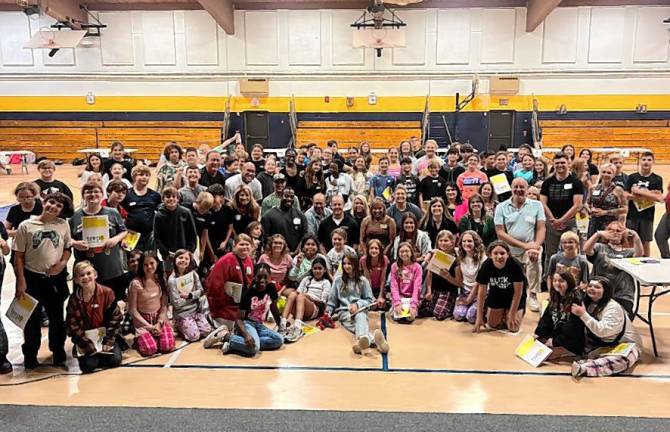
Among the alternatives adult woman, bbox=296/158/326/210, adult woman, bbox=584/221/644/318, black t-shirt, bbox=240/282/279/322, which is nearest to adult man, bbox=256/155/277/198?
adult woman, bbox=296/158/326/210

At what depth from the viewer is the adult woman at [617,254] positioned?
16.2 ft

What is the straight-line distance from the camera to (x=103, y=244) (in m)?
4.74

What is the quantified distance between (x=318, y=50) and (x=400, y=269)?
14.8 m

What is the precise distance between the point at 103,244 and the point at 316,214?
2.57m

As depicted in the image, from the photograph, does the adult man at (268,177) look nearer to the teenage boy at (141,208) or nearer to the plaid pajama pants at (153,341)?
the teenage boy at (141,208)

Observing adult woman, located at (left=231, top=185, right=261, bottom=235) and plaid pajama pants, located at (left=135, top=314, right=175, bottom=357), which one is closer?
plaid pajama pants, located at (left=135, top=314, right=175, bottom=357)

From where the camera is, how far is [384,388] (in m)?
4.18

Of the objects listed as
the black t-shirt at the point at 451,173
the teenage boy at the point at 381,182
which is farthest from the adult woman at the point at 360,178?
the black t-shirt at the point at 451,173

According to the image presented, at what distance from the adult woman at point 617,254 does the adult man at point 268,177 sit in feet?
13.4

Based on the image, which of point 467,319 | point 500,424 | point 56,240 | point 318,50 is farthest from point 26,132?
point 500,424

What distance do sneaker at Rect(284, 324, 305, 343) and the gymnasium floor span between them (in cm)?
9

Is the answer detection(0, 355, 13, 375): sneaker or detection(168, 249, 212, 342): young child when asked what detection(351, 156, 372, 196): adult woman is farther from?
detection(0, 355, 13, 375): sneaker

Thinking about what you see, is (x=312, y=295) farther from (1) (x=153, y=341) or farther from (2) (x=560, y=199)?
(2) (x=560, y=199)

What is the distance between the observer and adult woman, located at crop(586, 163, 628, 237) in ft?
19.6
